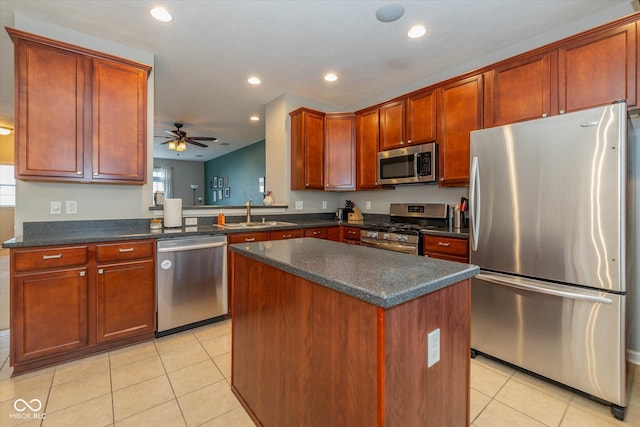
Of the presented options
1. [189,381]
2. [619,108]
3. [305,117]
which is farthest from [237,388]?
[305,117]

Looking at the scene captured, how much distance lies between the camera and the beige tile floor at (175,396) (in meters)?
1.64

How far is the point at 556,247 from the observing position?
1881 millimetres

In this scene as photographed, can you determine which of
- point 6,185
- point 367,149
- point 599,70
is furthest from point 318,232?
point 6,185

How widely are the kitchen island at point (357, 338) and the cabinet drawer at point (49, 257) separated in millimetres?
1572

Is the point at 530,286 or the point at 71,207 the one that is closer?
the point at 530,286

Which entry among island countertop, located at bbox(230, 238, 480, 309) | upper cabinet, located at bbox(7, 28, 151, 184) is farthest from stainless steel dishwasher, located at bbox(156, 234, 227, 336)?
island countertop, located at bbox(230, 238, 480, 309)

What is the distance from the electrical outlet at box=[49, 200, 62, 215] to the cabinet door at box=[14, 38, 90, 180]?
0.30m

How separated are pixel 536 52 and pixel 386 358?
2741 mm

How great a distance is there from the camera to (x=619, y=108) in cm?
165

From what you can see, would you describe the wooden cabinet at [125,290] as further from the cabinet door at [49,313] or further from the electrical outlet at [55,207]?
the electrical outlet at [55,207]

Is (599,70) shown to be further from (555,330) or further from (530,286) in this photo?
(555,330)

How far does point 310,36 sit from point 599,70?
7.33 ft

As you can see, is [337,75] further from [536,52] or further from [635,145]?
[635,145]

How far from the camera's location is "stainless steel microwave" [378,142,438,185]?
3.11 m
